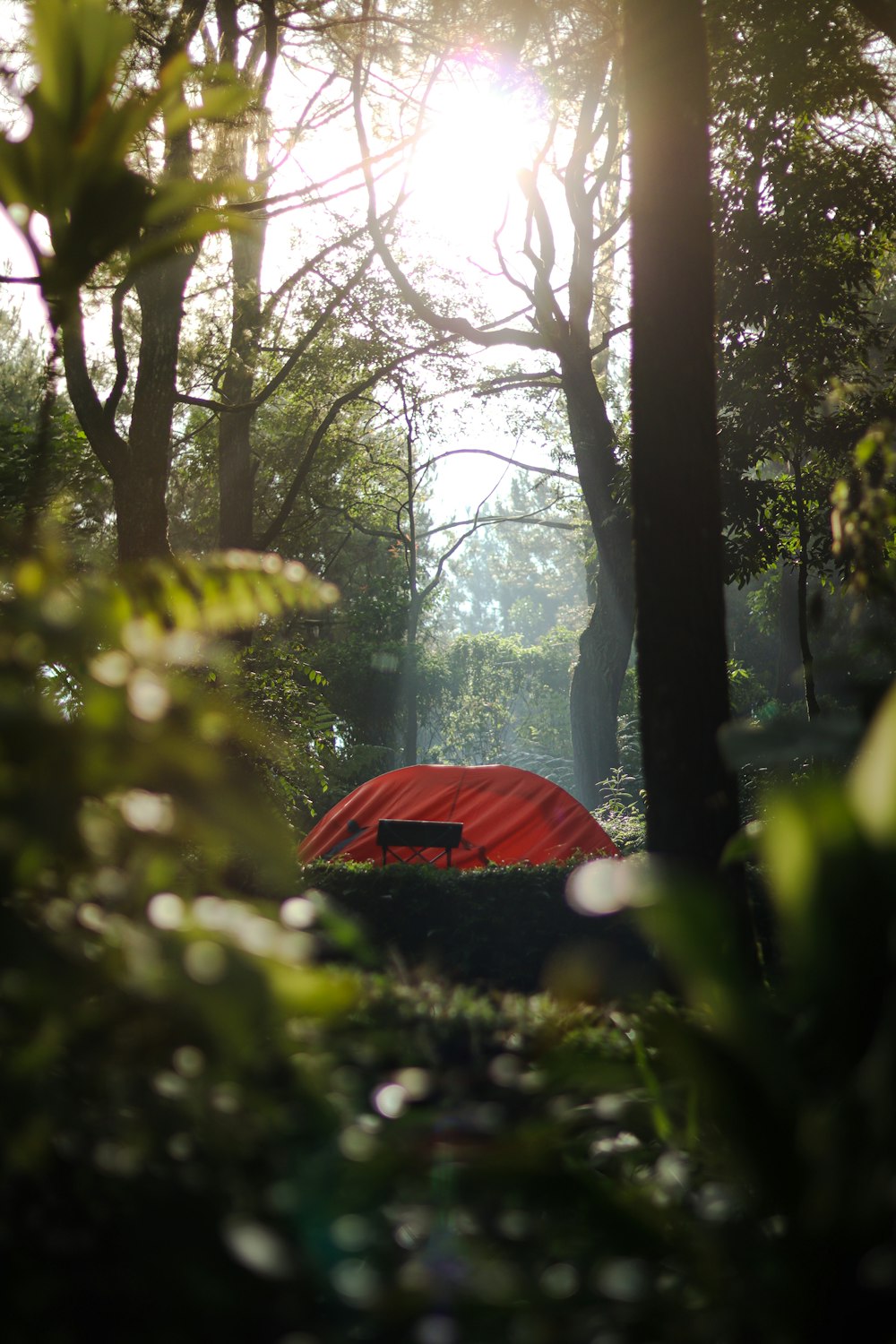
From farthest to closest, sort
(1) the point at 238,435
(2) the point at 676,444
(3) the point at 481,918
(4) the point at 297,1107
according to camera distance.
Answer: (1) the point at 238,435 → (3) the point at 481,918 → (2) the point at 676,444 → (4) the point at 297,1107

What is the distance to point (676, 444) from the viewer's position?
Answer: 135 inches

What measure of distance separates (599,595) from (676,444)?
1304cm

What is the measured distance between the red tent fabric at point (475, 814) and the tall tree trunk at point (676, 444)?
20.8 ft

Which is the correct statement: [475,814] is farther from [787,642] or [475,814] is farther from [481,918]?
[787,642]

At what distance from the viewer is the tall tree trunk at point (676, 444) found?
328cm

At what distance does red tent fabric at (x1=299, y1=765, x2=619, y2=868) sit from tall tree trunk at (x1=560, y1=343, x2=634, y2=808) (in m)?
5.37

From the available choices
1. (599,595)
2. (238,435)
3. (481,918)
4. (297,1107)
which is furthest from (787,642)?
(297,1107)

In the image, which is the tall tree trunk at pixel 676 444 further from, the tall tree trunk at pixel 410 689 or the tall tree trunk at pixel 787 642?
the tall tree trunk at pixel 787 642

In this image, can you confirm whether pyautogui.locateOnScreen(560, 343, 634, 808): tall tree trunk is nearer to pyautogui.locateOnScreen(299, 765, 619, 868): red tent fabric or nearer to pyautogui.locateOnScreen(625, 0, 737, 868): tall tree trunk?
pyautogui.locateOnScreen(299, 765, 619, 868): red tent fabric

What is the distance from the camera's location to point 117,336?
370 inches

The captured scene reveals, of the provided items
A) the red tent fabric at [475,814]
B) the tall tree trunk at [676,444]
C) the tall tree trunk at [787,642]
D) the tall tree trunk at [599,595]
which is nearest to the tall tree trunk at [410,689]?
the tall tree trunk at [599,595]

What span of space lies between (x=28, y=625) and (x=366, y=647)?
22654mm

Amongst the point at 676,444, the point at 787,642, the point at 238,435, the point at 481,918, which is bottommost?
the point at 481,918

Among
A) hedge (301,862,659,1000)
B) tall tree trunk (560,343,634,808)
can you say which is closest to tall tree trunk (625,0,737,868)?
hedge (301,862,659,1000)
